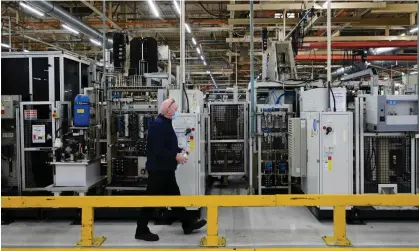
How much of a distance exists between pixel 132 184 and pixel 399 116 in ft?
12.9

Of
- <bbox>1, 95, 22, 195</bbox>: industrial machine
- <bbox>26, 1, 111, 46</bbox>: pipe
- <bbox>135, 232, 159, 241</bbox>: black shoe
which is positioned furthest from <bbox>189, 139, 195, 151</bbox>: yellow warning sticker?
<bbox>26, 1, 111, 46</bbox>: pipe

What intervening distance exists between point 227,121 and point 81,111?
2635 mm

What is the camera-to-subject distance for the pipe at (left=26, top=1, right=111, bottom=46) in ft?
24.0

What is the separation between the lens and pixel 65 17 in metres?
8.36

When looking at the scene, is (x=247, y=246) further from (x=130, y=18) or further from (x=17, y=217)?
(x=130, y=18)

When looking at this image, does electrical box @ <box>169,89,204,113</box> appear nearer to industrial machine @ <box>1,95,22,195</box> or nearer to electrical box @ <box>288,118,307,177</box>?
electrical box @ <box>288,118,307,177</box>

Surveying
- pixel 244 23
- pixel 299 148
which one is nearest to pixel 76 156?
pixel 299 148

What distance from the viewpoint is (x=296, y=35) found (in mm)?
7754

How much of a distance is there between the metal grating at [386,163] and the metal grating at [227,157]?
229 cm

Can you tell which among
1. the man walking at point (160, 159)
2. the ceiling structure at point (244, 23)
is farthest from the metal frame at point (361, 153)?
the ceiling structure at point (244, 23)

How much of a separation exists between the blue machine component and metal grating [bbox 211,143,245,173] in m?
2.38

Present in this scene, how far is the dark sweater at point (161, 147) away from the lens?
4.53 meters

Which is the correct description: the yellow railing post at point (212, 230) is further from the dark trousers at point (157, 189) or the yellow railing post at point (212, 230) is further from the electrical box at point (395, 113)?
the electrical box at point (395, 113)

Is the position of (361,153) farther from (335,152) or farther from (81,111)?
(81,111)
